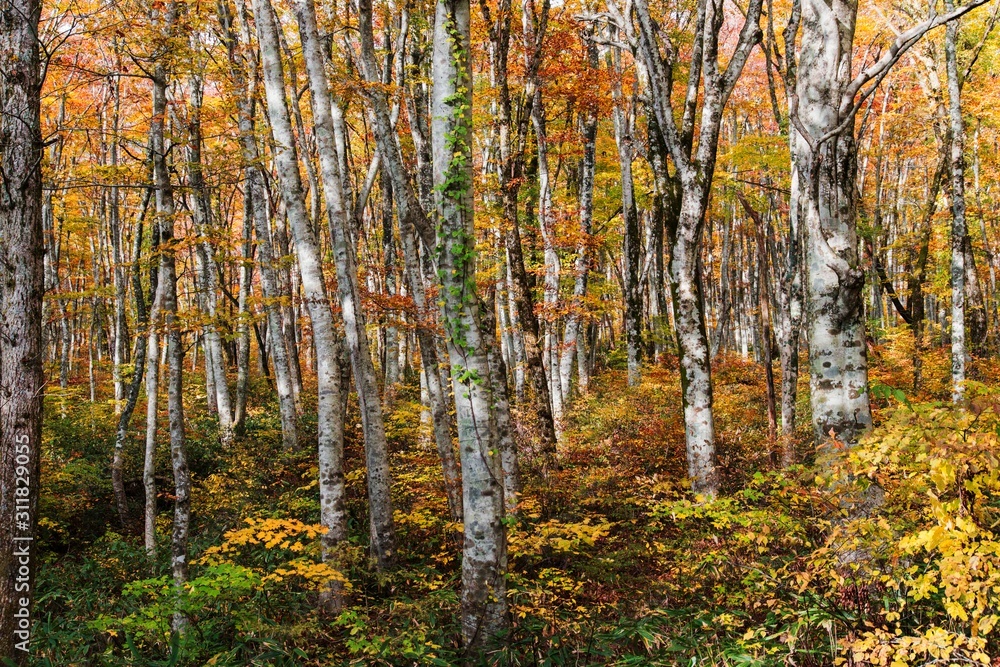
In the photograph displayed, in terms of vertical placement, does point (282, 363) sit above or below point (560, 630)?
above

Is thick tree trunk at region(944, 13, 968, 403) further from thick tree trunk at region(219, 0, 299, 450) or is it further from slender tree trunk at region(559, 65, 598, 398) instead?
thick tree trunk at region(219, 0, 299, 450)

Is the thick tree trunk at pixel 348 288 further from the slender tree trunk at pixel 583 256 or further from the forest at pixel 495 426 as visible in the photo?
the slender tree trunk at pixel 583 256

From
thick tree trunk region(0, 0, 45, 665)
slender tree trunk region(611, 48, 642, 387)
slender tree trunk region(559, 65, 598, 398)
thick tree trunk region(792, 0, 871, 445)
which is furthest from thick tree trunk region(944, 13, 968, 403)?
thick tree trunk region(0, 0, 45, 665)

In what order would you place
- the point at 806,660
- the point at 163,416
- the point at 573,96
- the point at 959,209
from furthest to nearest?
the point at 163,416 < the point at 573,96 < the point at 959,209 < the point at 806,660

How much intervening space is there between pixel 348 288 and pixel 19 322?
3359 millimetres

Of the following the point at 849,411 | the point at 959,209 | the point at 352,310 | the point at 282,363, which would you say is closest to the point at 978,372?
the point at 959,209

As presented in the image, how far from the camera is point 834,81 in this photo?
4.75 meters

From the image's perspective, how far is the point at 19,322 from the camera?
416 cm

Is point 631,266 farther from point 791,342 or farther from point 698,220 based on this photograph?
point 698,220

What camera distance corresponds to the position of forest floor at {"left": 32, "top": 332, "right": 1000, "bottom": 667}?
14.1 ft

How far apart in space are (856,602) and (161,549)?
8856mm

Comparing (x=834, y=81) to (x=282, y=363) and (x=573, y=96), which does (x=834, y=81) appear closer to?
(x=573, y=96)

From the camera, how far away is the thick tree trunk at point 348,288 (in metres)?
6.93

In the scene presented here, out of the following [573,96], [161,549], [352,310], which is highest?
[573,96]
